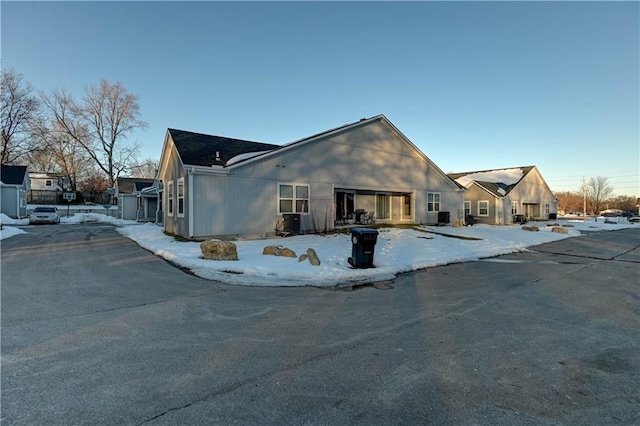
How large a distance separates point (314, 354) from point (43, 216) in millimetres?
31182

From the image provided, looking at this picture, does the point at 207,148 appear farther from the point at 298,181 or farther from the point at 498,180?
the point at 498,180

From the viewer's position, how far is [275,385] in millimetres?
2932

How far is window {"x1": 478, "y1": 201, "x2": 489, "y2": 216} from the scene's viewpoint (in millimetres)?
32206

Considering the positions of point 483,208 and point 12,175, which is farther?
point 483,208

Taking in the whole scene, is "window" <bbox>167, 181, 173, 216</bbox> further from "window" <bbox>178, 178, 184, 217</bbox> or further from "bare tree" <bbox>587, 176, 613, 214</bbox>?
"bare tree" <bbox>587, 176, 613, 214</bbox>

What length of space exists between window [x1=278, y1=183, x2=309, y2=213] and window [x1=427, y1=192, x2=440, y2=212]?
1000 cm

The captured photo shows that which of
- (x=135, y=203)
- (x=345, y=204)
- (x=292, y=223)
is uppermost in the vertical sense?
(x=135, y=203)

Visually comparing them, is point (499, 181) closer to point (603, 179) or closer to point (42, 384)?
point (42, 384)

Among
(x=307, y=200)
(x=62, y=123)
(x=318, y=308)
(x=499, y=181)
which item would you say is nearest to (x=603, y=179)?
(x=499, y=181)

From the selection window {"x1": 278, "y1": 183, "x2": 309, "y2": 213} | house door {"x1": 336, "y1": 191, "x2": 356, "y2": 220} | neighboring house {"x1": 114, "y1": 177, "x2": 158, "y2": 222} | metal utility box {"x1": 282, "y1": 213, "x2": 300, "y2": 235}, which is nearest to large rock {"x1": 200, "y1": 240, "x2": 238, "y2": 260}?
metal utility box {"x1": 282, "y1": 213, "x2": 300, "y2": 235}

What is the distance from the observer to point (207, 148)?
15797 mm

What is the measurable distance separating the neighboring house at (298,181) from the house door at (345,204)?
0.06 meters

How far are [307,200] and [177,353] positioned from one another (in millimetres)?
12599

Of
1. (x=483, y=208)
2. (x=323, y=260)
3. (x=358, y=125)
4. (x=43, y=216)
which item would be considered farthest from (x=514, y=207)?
(x=43, y=216)
